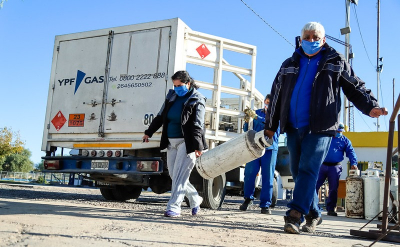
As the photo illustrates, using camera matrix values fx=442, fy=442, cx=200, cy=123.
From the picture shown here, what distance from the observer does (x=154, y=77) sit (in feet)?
25.2

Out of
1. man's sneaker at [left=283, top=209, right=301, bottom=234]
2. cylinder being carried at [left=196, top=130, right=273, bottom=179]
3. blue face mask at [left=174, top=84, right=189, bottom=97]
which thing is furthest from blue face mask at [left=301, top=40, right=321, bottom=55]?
blue face mask at [left=174, top=84, right=189, bottom=97]

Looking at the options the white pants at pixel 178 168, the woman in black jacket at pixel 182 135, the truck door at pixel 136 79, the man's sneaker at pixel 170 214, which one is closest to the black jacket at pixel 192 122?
the woman in black jacket at pixel 182 135

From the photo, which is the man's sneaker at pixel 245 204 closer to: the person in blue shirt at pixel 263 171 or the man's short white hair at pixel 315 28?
the person in blue shirt at pixel 263 171

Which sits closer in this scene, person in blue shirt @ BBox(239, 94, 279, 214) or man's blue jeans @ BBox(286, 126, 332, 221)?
man's blue jeans @ BBox(286, 126, 332, 221)

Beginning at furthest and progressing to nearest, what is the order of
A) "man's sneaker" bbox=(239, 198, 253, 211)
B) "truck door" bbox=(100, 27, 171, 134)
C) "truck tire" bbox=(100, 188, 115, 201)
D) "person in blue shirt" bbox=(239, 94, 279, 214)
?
"truck tire" bbox=(100, 188, 115, 201)
"truck door" bbox=(100, 27, 171, 134)
"man's sneaker" bbox=(239, 198, 253, 211)
"person in blue shirt" bbox=(239, 94, 279, 214)

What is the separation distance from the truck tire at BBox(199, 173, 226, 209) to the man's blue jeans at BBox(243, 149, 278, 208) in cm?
62

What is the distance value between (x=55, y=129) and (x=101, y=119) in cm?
111

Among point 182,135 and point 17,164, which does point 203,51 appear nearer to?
point 182,135

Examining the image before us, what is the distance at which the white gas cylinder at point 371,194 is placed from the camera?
7.50 metres

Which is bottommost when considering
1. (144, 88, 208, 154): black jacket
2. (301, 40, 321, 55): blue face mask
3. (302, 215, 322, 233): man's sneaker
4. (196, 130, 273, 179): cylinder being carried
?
(302, 215, 322, 233): man's sneaker

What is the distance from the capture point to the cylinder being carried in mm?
4762

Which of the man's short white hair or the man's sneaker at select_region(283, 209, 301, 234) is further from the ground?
the man's short white hair

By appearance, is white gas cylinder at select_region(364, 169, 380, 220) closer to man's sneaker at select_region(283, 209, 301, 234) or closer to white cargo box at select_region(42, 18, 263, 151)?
white cargo box at select_region(42, 18, 263, 151)

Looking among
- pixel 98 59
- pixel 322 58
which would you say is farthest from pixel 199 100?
pixel 98 59
